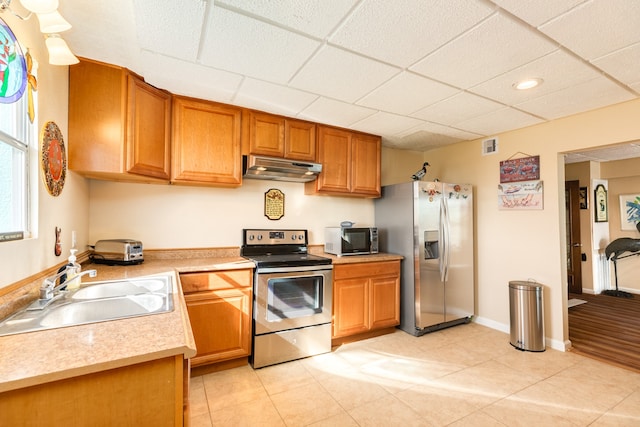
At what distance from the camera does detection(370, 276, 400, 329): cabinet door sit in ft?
10.2

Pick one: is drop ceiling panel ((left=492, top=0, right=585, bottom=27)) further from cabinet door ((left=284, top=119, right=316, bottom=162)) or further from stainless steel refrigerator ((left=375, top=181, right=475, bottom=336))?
cabinet door ((left=284, top=119, right=316, bottom=162))

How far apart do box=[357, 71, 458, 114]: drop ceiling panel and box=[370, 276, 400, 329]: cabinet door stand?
1.75 meters

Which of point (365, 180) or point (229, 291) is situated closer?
point (229, 291)

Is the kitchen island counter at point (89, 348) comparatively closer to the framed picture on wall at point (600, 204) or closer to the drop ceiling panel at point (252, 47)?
the drop ceiling panel at point (252, 47)

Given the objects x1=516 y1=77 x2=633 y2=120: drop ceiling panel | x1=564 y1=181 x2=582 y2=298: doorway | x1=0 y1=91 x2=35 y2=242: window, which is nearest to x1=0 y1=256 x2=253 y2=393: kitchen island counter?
x1=0 y1=91 x2=35 y2=242: window

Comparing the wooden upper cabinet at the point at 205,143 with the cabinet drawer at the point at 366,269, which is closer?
the wooden upper cabinet at the point at 205,143

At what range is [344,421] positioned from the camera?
1.83m

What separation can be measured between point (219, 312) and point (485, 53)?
104 inches

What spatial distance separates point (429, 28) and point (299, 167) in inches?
63.7

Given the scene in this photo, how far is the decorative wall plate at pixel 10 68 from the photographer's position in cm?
115

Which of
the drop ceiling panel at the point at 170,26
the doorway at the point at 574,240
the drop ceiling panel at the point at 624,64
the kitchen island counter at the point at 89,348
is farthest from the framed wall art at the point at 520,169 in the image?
the kitchen island counter at the point at 89,348

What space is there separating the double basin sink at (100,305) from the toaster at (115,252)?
566 mm

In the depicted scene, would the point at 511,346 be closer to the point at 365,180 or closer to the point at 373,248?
the point at 373,248

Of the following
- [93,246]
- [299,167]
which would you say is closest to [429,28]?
[299,167]
